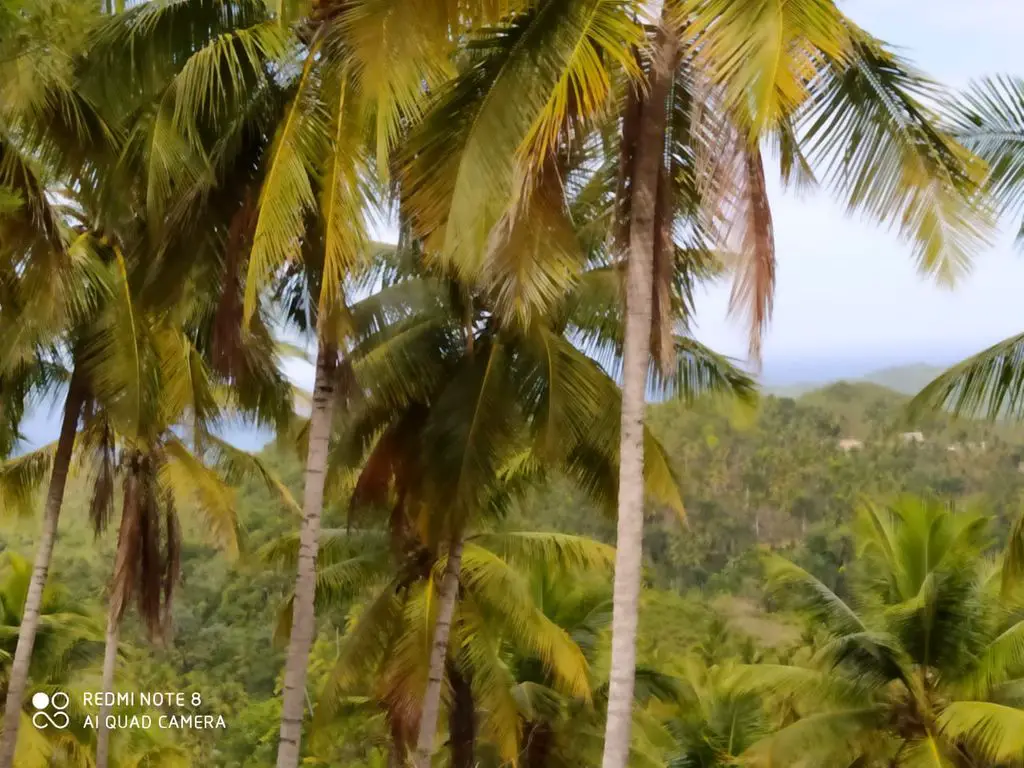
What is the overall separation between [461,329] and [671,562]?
87.0ft

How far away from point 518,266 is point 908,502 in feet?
27.2

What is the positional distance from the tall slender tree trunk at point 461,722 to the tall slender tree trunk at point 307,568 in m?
4.97

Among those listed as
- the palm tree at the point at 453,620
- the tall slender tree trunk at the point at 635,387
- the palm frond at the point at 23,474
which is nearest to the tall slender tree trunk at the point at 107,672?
the palm tree at the point at 453,620

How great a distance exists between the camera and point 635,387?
5.36 metres

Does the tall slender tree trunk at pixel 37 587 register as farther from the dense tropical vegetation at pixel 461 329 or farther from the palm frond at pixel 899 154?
the palm frond at pixel 899 154

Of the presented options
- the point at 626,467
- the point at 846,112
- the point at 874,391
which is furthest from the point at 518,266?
the point at 874,391

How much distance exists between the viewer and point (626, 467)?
5328 mm

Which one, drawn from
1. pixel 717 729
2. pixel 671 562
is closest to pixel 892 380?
pixel 671 562

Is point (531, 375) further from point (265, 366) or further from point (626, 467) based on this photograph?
point (626, 467)

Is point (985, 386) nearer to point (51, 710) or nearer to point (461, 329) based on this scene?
point (461, 329)

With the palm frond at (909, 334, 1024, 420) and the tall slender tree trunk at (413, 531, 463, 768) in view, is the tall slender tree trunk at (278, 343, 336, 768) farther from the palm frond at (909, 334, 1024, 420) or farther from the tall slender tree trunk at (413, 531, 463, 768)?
the palm frond at (909, 334, 1024, 420)

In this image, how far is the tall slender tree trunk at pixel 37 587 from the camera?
370 inches

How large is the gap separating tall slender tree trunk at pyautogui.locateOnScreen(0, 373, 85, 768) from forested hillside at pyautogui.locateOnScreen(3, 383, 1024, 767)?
102 inches

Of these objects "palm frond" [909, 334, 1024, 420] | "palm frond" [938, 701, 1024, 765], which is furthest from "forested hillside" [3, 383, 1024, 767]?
"palm frond" [909, 334, 1024, 420]
